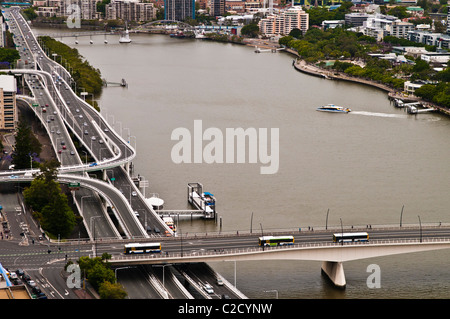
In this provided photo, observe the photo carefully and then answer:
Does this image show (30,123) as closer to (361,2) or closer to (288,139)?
(288,139)

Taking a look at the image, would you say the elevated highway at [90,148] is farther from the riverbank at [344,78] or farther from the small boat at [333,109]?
the riverbank at [344,78]

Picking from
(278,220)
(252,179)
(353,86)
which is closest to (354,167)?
(252,179)

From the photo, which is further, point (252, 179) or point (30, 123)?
point (30, 123)

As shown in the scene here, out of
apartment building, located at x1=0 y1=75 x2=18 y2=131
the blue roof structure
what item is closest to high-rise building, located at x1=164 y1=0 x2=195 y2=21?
apartment building, located at x1=0 y1=75 x2=18 y2=131

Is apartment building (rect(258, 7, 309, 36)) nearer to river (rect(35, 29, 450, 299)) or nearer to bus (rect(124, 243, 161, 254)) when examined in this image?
river (rect(35, 29, 450, 299))

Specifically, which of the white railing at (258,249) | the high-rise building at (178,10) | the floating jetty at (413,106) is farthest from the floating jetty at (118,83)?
the high-rise building at (178,10)

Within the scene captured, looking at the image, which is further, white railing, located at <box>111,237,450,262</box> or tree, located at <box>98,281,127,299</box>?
white railing, located at <box>111,237,450,262</box>

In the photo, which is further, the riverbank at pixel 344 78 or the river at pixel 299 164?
the riverbank at pixel 344 78
